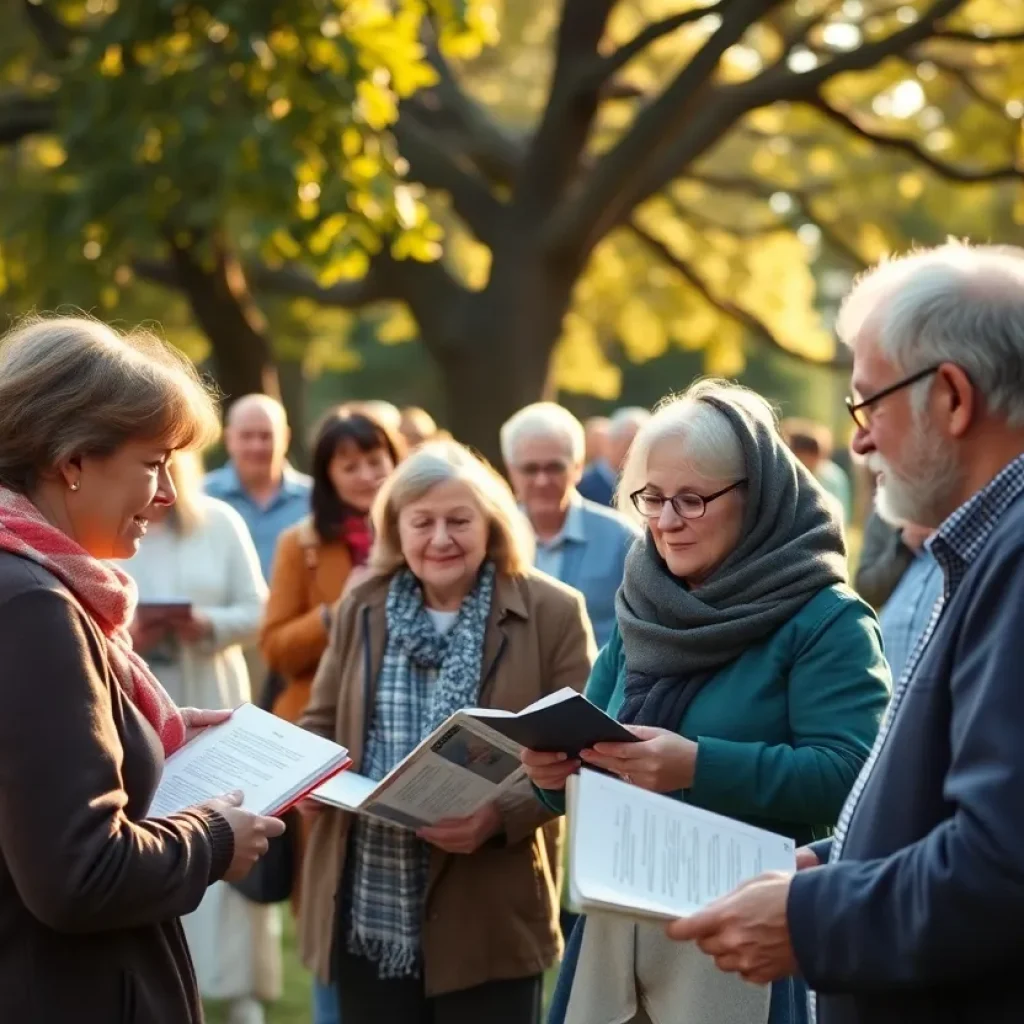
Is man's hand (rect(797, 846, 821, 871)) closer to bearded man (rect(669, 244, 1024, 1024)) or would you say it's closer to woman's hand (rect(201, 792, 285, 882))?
bearded man (rect(669, 244, 1024, 1024))

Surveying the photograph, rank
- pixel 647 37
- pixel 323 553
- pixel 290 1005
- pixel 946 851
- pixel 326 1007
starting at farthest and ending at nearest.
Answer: pixel 647 37 < pixel 290 1005 < pixel 323 553 < pixel 326 1007 < pixel 946 851

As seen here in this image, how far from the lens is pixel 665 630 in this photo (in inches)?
137

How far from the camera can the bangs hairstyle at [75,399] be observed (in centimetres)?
277

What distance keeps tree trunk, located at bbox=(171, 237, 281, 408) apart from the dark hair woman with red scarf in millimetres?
6606

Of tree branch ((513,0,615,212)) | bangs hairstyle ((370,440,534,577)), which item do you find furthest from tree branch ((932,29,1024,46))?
bangs hairstyle ((370,440,534,577))

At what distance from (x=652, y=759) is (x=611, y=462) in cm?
932

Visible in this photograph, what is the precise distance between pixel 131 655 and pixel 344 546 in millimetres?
3346

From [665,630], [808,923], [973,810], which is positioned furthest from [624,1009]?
[973,810]

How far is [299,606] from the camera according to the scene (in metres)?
6.09

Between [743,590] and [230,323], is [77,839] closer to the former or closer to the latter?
[743,590]

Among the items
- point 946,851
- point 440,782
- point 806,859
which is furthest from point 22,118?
point 946,851

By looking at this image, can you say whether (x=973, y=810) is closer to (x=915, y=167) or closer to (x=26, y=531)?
(x=26, y=531)

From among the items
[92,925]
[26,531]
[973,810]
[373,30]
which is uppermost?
[373,30]

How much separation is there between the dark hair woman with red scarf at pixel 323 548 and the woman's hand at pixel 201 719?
95.8 inches
